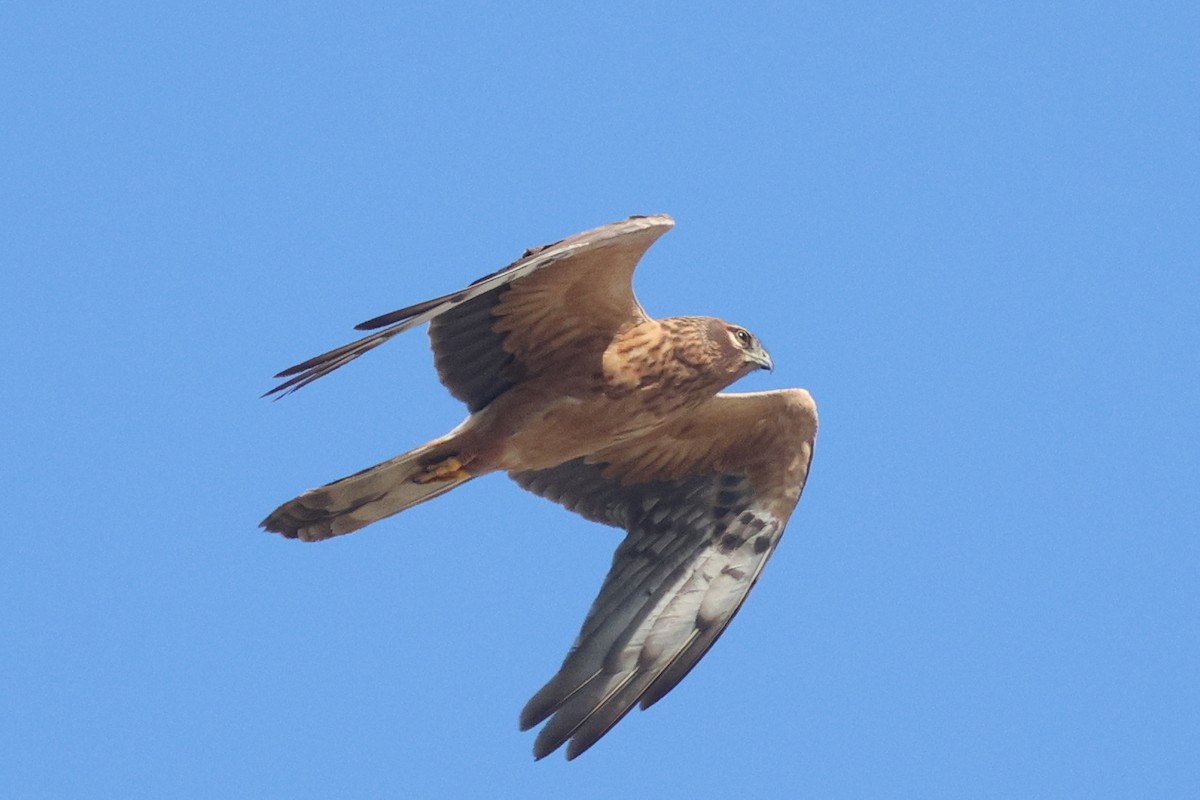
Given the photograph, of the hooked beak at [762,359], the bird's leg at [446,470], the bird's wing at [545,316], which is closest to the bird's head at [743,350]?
the hooked beak at [762,359]

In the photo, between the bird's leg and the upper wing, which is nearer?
the bird's leg

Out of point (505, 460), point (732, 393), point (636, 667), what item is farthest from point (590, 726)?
point (732, 393)

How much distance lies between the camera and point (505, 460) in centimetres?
960

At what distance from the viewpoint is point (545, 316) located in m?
9.45

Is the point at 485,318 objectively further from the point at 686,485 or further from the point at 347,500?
the point at 686,485

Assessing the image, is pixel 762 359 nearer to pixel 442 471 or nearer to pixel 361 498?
pixel 442 471

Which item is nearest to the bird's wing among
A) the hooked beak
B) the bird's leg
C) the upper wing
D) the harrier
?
the harrier

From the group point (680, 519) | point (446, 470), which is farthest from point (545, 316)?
point (680, 519)

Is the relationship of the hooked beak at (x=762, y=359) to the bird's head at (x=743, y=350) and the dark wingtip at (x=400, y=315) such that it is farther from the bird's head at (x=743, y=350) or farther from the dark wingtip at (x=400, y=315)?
the dark wingtip at (x=400, y=315)

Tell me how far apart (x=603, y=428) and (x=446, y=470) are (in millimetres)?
891

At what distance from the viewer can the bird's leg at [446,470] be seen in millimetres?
9367

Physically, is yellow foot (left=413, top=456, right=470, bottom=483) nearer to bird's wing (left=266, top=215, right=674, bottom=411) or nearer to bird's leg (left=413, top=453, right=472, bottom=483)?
bird's leg (left=413, top=453, right=472, bottom=483)

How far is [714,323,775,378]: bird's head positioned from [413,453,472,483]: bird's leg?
1534 mm

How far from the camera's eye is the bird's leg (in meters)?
9.37
